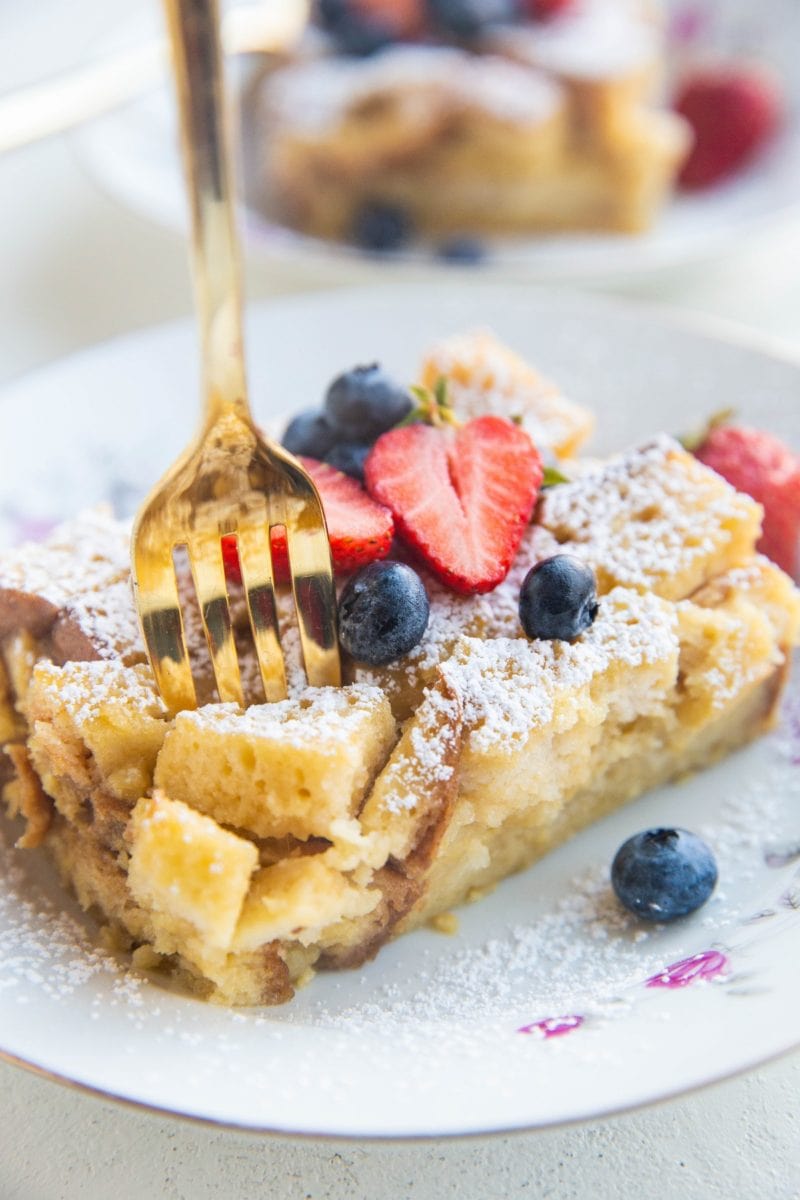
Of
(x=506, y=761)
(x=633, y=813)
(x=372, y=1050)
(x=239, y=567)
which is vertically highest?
(x=239, y=567)

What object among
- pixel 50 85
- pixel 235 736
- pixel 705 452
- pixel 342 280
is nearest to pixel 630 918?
pixel 235 736

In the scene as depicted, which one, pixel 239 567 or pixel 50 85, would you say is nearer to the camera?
pixel 239 567

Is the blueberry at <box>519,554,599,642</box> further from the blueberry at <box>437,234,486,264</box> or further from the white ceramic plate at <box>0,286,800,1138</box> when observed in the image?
the blueberry at <box>437,234,486,264</box>

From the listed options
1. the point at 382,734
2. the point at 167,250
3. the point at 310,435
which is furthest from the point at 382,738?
the point at 167,250

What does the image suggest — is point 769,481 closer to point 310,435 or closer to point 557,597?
point 557,597

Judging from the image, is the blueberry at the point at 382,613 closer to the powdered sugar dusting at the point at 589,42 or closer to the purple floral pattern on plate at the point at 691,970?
the purple floral pattern on plate at the point at 691,970

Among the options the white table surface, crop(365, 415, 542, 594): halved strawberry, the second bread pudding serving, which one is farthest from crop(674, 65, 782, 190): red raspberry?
the white table surface

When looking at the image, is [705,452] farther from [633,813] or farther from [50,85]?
[50,85]
